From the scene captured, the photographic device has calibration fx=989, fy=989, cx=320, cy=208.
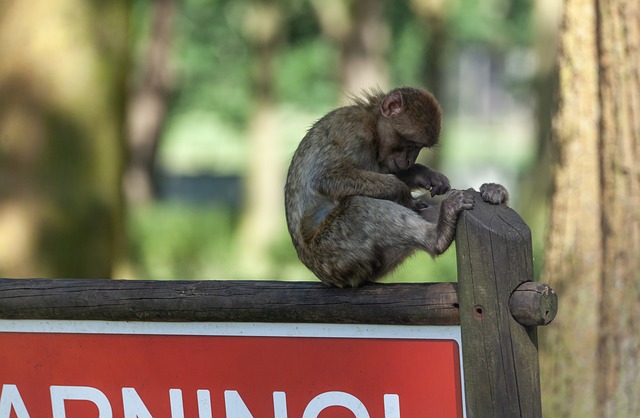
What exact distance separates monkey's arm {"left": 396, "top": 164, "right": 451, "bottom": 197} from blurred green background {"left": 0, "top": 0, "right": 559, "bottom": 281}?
414mm

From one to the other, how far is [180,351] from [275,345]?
1.01 feet

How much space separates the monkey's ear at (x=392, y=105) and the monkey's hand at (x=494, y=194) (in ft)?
3.36

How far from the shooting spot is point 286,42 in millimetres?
23438

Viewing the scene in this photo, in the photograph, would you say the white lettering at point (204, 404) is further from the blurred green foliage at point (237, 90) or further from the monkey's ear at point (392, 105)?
the blurred green foliage at point (237, 90)

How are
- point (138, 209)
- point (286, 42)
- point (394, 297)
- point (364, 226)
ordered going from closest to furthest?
point (394, 297) → point (364, 226) → point (138, 209) → point (286, 42)

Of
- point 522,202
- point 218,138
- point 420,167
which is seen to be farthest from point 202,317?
point 218,138

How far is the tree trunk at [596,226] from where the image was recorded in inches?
193

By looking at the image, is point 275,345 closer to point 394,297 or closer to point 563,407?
point 394,297

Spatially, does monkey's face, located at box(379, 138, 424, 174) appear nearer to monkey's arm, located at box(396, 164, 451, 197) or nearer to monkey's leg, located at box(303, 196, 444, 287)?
monkey's arm, located at box(396, 164, 451, 197)

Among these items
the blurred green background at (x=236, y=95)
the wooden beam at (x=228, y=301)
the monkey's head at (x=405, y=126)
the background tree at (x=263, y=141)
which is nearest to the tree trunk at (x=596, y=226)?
Result: the blurred green background at (x=236, y=95)

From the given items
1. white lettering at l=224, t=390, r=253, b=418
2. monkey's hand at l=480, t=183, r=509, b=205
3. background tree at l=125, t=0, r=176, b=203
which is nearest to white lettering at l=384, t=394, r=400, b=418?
white lettering at l=224, t=390, r=253, b=418

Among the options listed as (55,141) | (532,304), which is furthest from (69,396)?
(55,141)

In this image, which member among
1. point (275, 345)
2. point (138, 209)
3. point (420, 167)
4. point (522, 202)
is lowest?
point (275, 345)

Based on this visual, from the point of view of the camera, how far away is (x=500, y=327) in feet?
8.57
